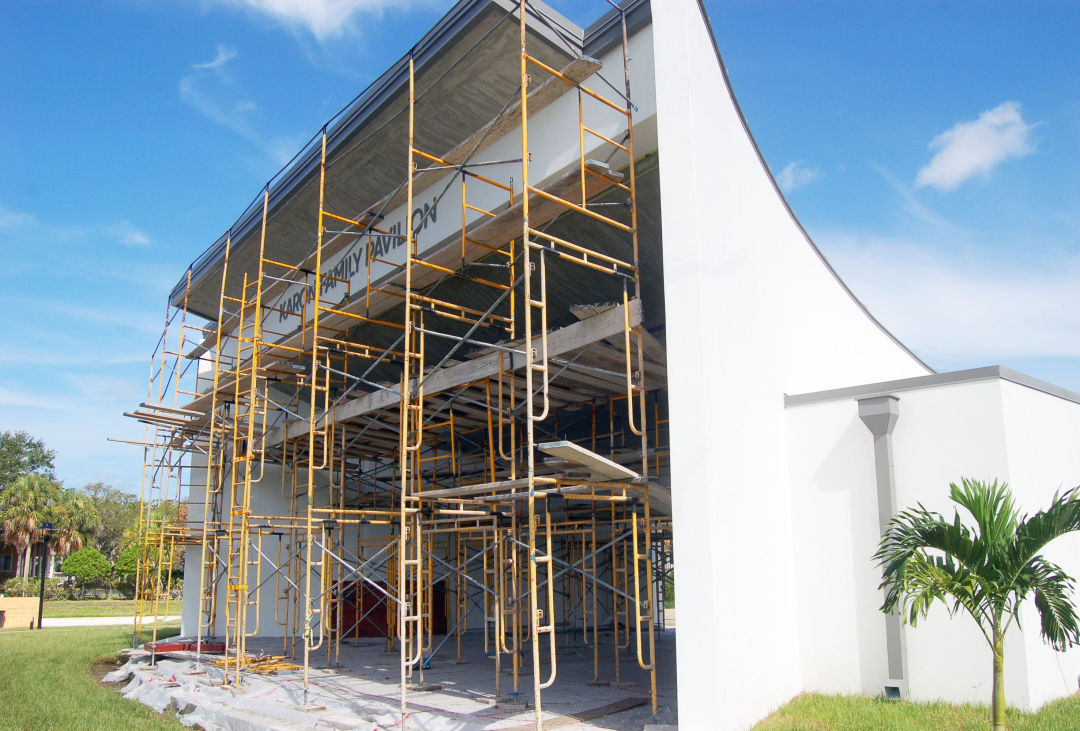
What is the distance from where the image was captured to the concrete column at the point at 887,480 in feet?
27.0

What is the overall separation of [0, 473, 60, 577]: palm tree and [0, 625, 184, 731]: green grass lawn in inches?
803

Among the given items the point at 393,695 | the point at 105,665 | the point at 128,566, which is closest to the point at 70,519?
the point at 128,566

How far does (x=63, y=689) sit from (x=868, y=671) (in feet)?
41.6

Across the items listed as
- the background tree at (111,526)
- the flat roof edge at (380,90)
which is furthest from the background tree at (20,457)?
the flat roof edge at (380,90)

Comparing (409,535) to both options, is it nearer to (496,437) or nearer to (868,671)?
(496,437)

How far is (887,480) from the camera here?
8562 millimetres

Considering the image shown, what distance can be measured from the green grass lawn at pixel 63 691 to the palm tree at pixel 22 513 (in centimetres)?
2038

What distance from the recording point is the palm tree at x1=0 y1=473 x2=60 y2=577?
132 ft

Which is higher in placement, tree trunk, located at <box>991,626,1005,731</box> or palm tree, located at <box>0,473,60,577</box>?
palm tree, located at <box>0,473,60,577</box>

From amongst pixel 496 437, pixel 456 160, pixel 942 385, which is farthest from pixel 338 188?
pixel 942 385

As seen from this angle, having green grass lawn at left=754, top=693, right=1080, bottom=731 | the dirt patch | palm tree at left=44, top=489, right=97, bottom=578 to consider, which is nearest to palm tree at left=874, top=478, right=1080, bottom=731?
green grass lawn at left=754, top=693, right=1080, bottom=731

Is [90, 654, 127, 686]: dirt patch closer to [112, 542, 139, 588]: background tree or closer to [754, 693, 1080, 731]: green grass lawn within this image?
[754, 693, 1080, 731]: green grass lawn

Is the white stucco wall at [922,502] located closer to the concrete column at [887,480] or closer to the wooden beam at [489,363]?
the concrete column at [887,480]

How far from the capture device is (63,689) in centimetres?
1346
